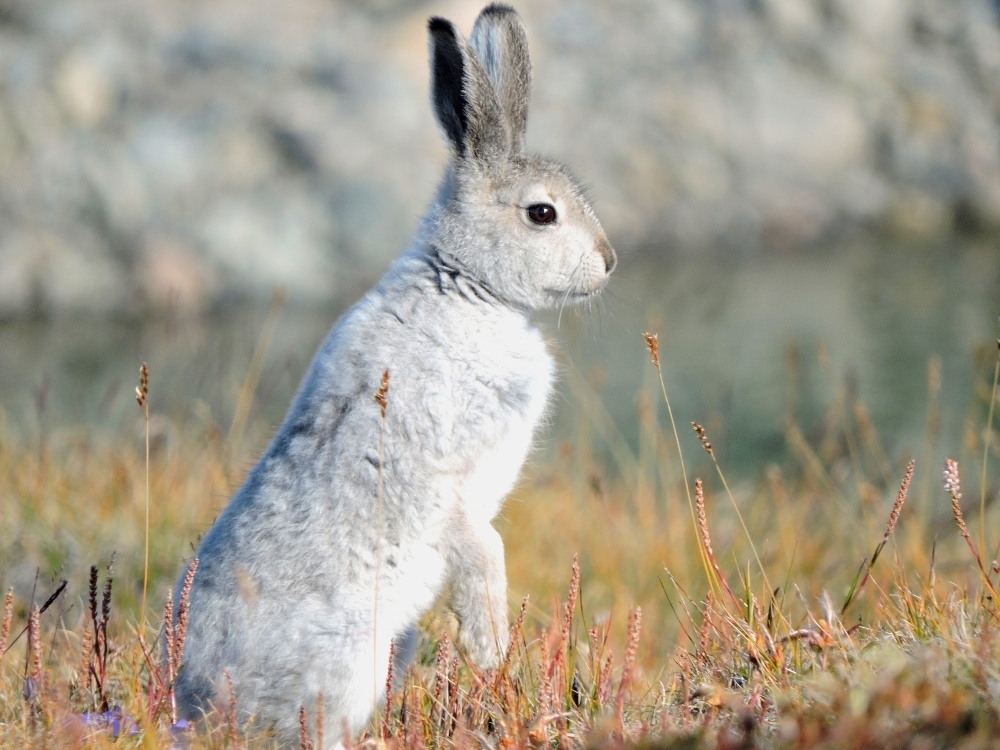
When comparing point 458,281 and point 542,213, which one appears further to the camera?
point 542,213

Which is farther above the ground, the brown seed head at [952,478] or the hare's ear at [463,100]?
the hare's ear at [463,100]

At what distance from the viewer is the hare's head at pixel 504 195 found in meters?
4.09

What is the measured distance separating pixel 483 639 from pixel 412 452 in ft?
2.09

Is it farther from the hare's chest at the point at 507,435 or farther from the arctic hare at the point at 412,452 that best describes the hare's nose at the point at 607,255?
the hare's chest at the point at 507,435

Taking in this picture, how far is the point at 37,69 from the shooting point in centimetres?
1822

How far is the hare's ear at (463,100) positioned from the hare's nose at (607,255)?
0.49 metres

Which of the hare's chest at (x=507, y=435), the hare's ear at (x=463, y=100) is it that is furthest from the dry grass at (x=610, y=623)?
the hare's ear at (x=463, y=100)

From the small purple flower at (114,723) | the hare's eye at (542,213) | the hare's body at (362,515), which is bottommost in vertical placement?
the small purple flower at (114,723)

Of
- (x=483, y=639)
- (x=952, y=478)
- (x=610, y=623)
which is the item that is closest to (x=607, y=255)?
(x=610, y=623)

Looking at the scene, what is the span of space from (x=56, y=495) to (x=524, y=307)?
9.63 feet

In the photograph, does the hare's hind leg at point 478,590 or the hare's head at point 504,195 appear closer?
the hare's hind leg at point 478,590

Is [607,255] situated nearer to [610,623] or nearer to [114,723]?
[610,623]

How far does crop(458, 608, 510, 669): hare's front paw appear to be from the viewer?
12.0 ft

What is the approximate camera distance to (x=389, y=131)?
18.1 m
